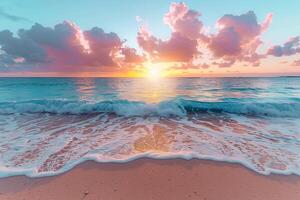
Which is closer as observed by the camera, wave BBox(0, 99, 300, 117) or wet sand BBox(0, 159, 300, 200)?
wet sand BBox(0, 159, 300, 200)

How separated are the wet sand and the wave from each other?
6.10m

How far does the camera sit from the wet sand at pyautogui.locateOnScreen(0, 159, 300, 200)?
3.01 meters

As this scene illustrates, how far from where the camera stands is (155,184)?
3348 mm

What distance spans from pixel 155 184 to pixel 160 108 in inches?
281

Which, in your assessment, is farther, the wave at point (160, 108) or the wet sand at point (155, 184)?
the wave at point (160, 108)

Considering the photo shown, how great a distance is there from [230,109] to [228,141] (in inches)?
257

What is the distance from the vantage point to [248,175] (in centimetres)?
363

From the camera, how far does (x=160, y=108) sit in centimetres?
1038

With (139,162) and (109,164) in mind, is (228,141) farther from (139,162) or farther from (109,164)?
(109,164)

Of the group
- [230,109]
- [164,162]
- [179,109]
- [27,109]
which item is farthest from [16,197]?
[230,109]

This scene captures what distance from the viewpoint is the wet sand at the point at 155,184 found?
9.88 ft

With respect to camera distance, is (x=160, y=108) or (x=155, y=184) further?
(x=160, y=108)

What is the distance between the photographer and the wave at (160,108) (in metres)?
10.2

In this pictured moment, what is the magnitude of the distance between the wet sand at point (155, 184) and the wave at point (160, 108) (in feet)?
20.0
